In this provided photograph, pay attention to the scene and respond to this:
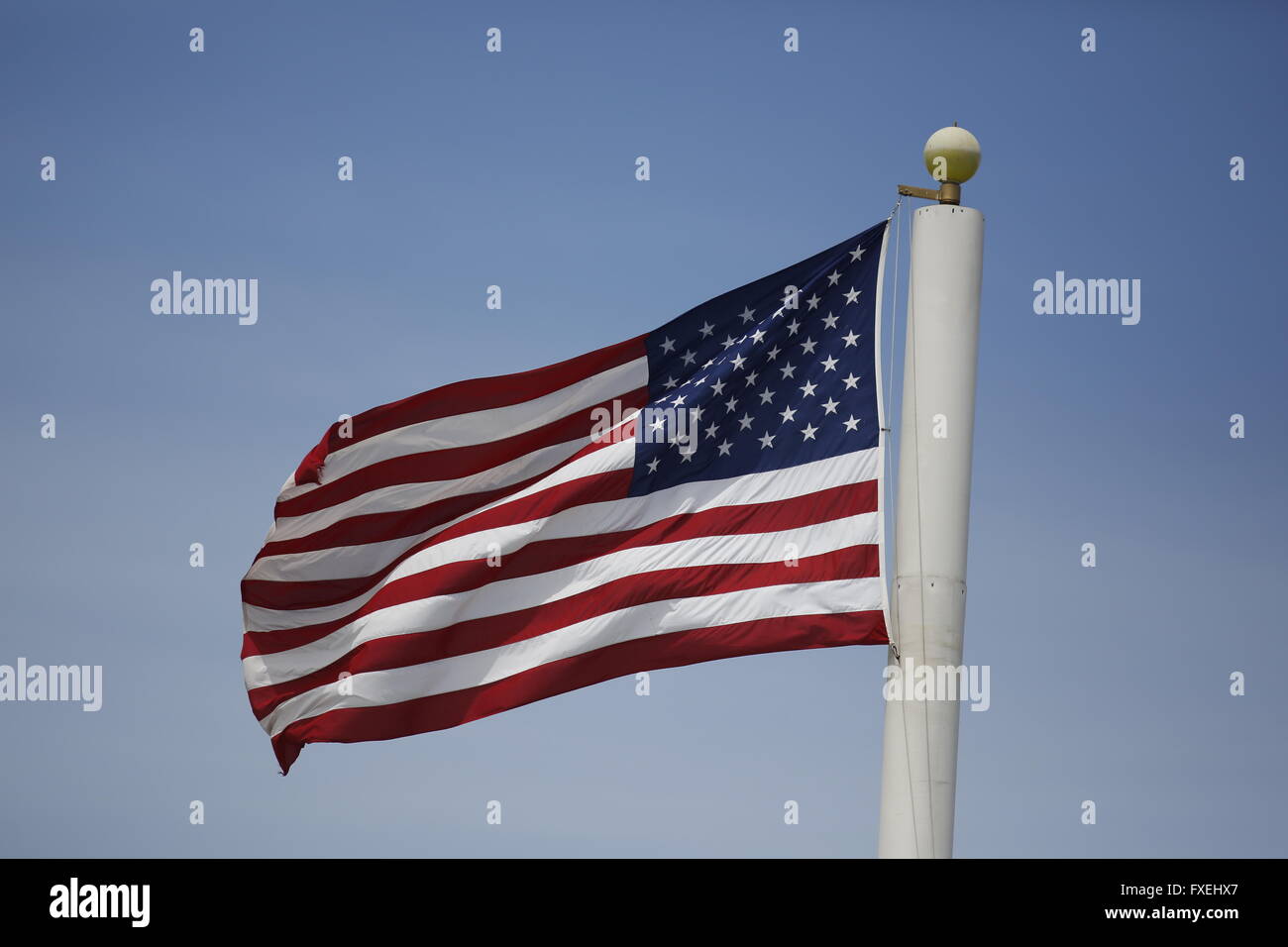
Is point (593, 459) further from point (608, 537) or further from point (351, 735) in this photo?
point (351, 735)

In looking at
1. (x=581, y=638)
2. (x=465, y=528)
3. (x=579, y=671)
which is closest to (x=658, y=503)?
(x=581, y=638)

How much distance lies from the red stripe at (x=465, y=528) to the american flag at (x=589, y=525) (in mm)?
21

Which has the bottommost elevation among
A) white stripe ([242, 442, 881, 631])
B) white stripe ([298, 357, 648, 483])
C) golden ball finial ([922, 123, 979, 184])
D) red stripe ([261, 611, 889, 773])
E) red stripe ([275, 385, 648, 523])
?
red stripe ([261, 611, 889, 773])

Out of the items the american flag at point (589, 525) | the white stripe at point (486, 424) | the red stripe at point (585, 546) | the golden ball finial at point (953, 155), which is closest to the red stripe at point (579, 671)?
the american flag at point (589, 525)

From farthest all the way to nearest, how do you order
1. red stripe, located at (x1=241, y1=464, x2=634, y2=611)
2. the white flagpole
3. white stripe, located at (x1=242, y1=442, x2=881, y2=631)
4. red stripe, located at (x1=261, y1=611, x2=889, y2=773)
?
red stripe, located at (x1=241, y1=464, x2=634, y2=611) → white stripe, located at (x1=242, y1=442, x2=881, y2=631) → red stripe, located at (x1=261, y1=611, x2=889, y2=773) → the white flagpole

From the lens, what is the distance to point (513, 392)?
18953 mm

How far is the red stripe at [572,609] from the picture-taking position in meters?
17.2

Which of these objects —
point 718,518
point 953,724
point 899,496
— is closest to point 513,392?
point 718,518

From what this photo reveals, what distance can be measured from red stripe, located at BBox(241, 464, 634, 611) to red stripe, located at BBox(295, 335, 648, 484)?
42.5 inches

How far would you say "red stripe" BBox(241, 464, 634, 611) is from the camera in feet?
59.7

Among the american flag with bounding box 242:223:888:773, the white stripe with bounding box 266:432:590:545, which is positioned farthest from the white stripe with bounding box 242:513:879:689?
the white stripe with bounding box 266:432:590:545

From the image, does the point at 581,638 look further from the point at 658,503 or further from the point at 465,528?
the point at 465,528

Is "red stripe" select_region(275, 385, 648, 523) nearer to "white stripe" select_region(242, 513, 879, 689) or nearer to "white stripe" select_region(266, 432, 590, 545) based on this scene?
"white stripe" select_region(266, 432, 590, 545)

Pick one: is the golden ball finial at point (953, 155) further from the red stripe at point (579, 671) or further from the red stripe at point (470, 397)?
the red stripe at point (579, 671)
